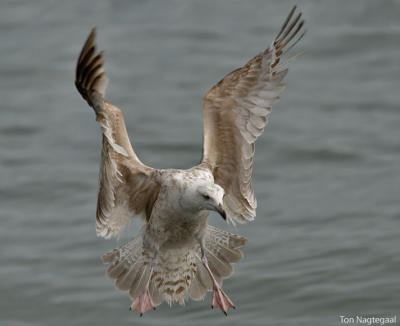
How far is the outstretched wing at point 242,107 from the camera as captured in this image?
7535mm

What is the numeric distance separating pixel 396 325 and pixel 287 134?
553cm

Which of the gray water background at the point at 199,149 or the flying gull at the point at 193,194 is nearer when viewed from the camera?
the flying gull at the point at 193,194

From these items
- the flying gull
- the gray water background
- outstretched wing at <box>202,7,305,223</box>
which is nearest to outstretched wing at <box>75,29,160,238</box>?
the flying gull

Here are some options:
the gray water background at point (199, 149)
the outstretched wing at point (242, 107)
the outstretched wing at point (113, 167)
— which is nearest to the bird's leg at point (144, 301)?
the outstretched wing at point (113, 167)

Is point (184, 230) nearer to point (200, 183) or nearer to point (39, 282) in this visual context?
point (200, 183)

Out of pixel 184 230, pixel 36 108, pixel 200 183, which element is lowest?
pixel 36 108

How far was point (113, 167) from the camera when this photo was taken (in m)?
7.15

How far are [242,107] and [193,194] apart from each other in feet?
3.13

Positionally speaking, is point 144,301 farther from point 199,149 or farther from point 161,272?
point 199,149

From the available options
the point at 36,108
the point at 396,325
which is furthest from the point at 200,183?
the point at 36,108

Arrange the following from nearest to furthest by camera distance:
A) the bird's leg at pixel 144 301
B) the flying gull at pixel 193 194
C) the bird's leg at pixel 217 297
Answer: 1. the flying gull at pixel 193 194
2. the bird's leg at pixel 144 301
3. the bird's leg at pixel 217 297

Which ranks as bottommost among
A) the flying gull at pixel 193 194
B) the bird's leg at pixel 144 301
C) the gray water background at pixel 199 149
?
the gray water background at pixel 199 149

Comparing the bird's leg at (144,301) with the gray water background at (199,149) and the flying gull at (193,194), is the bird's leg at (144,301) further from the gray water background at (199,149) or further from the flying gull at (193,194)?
the gray water background at (199,149)

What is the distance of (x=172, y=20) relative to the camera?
18297mm
